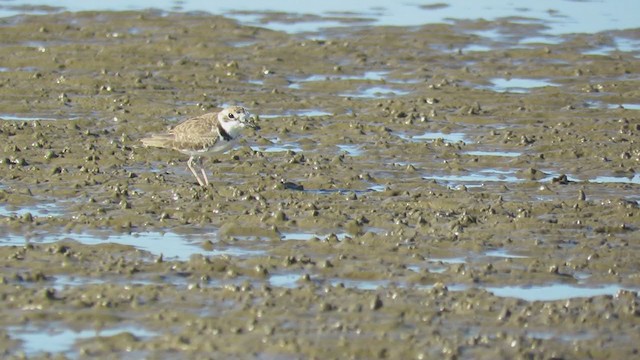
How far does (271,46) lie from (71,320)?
45.0 feet

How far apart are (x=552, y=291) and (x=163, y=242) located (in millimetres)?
3882

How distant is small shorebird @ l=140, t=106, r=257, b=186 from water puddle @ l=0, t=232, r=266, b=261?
200cm

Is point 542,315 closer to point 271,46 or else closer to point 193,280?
point 193,280

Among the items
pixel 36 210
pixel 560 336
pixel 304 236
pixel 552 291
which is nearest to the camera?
pixel 560 336

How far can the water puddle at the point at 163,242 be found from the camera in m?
14.3

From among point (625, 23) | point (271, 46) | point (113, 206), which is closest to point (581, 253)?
point (113, 206)

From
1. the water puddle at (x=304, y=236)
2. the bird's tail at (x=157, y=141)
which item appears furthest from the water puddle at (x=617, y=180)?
the bird's tail at (x=157, y=141)

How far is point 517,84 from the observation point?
23031mm

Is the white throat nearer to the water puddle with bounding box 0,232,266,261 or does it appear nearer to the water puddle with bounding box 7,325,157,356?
the water puddle with bounding box 0,232,266,261

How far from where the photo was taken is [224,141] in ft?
55.7

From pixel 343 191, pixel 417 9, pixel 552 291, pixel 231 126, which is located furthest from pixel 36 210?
pixel 417 9

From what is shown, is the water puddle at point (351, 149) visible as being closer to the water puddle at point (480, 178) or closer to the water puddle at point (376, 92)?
the water puddle at point (480, 178)

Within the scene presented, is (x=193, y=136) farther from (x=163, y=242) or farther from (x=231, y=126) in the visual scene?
(x=163, y=242)

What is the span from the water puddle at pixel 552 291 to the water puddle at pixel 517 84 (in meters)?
9.28
